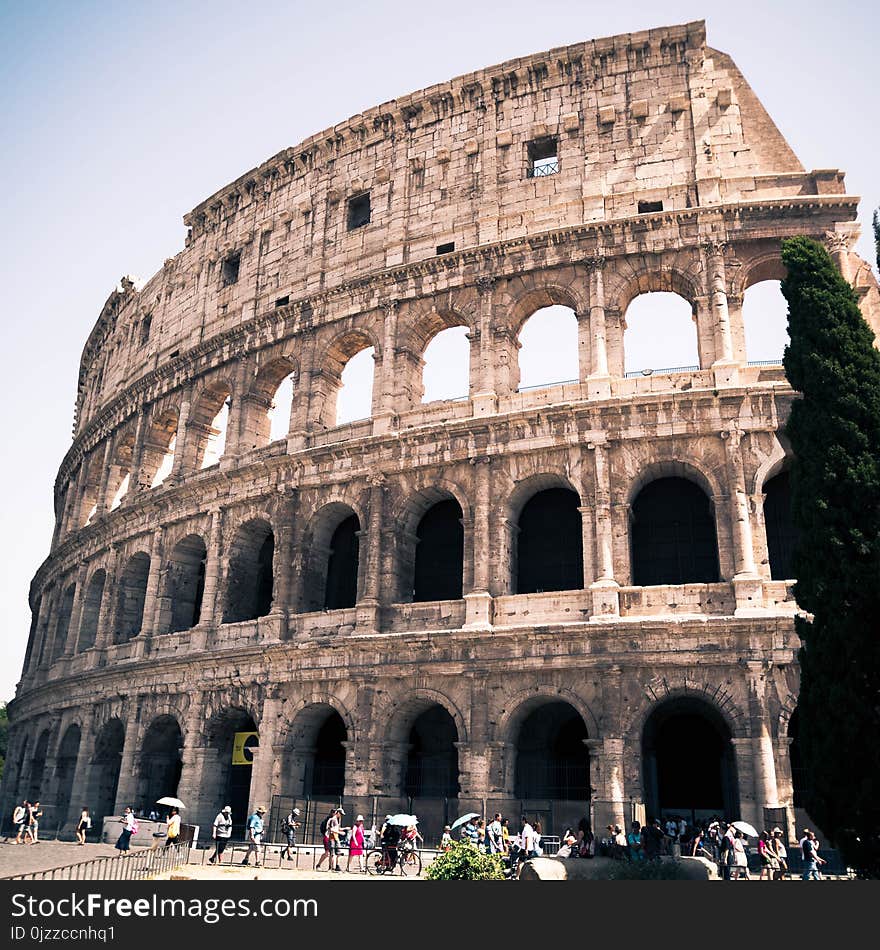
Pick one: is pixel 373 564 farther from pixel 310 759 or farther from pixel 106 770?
pixel 106 770

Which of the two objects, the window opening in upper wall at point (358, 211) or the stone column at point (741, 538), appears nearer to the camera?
the stone column at point (741, 538)

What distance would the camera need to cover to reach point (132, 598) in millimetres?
25625

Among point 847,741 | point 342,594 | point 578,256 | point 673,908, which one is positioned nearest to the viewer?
point 673,908

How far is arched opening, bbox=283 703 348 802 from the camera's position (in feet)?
62.3

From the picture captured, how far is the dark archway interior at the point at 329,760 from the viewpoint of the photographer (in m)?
19.5

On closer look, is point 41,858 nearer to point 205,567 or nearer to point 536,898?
point 205,567

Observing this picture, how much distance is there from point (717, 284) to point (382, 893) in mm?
15056

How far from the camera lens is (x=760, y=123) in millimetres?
20281

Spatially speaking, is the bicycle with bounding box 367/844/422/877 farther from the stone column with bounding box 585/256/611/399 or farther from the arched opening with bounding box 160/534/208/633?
the arched opening with bounding box 160/534/208/633

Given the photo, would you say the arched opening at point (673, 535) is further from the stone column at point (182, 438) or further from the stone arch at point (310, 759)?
the stone column at point (182, 438)

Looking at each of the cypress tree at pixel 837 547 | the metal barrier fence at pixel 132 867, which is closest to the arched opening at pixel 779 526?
the cypress tree at pixel 837 547

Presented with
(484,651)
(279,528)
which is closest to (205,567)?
(279,528)

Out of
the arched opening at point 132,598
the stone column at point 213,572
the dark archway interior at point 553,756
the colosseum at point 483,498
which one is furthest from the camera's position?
the arched opening at point 132,598

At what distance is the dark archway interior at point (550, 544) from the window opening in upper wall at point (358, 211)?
958 cm
